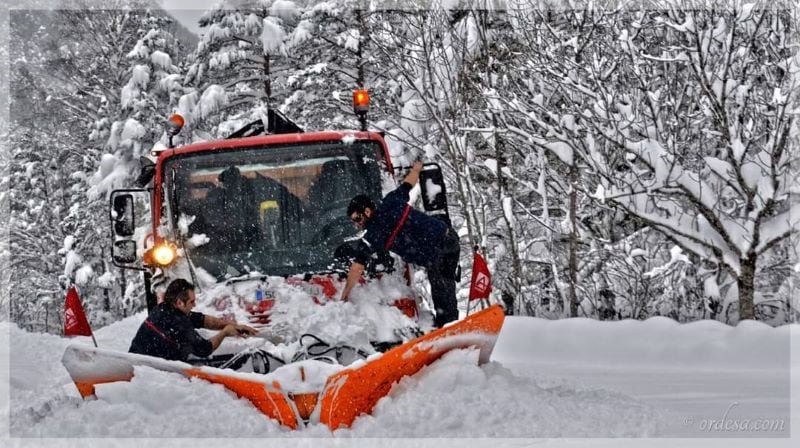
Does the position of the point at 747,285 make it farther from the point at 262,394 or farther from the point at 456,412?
the point at 262,394

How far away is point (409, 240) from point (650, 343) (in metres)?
2.78

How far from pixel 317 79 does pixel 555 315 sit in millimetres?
13396

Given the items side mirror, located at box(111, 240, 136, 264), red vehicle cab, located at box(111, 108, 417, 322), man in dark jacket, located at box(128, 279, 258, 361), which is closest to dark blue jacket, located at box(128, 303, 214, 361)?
man in dark jacket, located at box(128, 279, 258, 361)

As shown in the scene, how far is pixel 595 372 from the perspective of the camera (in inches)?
315

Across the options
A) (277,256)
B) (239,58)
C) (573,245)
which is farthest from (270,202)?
(239,58)

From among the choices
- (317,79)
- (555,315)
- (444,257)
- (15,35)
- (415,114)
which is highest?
(15,35)

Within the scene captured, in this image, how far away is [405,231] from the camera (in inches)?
275

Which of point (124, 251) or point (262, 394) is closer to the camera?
point (262, 394)

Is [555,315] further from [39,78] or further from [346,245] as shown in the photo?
[39,78]

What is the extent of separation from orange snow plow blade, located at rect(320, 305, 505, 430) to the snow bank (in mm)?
2858

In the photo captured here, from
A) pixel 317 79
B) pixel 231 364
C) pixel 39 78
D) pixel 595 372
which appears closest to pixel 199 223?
pixel 231 364

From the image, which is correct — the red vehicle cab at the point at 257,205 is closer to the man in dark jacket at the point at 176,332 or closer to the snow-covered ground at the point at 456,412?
the man in dark jacket at the point at 176,332

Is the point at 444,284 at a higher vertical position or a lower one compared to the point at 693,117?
lower

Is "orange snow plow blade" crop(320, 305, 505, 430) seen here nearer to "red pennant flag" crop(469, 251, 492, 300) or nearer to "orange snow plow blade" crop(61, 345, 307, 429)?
"orange snow plow blade" crop(61, 345, 307, 429)
